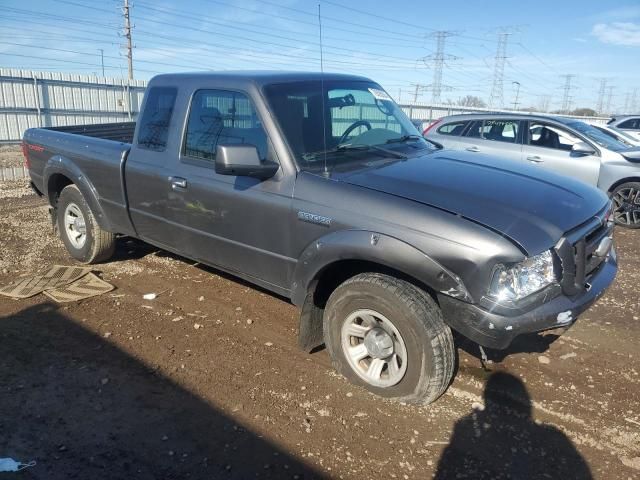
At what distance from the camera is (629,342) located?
4.07m

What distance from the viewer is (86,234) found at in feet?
18.2

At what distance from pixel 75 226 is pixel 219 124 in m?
2.84

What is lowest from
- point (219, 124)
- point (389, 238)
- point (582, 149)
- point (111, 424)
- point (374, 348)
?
point (111, 424)

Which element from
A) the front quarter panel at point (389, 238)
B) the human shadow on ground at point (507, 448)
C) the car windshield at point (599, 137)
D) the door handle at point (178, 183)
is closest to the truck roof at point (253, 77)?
the door handle at point (178, 183)

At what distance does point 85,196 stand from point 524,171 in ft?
14.3

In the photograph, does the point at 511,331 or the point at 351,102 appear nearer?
the point at 511,331

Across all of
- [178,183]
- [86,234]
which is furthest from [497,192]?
[86,234]

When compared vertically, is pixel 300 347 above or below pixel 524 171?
below

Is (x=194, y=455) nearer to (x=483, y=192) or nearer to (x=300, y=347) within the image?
(x=300, y=347)

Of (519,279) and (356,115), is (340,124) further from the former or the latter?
(519,279)

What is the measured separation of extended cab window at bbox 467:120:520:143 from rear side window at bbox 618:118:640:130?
29.9ft

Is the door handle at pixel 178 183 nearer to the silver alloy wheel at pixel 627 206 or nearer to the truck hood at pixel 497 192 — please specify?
the truck hood at pixel 497 192

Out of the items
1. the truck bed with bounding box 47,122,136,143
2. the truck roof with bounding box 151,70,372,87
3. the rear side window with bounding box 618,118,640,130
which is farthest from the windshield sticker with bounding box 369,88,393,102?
the rear side window with bounding box 618,118,640,130

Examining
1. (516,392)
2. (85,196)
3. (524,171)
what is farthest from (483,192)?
(85,196)
